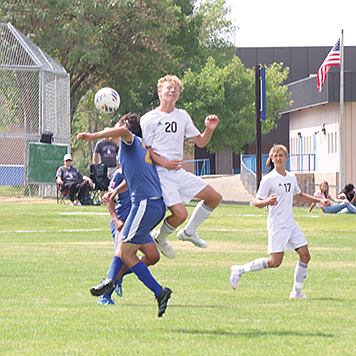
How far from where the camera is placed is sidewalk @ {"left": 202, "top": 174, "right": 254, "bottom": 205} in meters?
37.8

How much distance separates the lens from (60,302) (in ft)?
25.9

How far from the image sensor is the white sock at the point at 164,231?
8.39m

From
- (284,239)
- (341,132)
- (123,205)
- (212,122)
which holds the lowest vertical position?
(284,239)

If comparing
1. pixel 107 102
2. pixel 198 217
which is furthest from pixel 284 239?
pixel 107 102

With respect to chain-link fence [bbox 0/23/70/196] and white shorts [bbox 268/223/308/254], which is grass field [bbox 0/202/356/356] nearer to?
white shorts [bbox 268/223/308/254]

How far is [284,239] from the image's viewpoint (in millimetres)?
8281

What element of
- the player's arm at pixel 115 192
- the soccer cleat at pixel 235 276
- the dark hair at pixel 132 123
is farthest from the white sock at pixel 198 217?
the dark hair at pixel 132 123

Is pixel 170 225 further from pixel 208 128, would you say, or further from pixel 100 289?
pixel 100 289

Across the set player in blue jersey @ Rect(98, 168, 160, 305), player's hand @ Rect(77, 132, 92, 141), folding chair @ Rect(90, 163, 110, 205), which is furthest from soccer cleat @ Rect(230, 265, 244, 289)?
folding chair @ Rect(90, 163, 110, 205)

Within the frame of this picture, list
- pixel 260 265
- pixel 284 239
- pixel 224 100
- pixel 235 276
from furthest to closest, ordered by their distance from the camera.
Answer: pixel 224 100, pixel 235 276, pixel 260 265, pixel 284 239

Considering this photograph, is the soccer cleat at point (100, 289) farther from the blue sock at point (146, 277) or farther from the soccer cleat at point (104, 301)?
the soccer cleat at point (104, 301)

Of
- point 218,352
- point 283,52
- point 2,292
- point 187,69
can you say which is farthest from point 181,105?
point 218,352

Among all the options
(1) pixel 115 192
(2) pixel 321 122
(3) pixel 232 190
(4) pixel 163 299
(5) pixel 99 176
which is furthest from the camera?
(3) pixel 232 190

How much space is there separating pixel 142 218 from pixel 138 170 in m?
0.44
